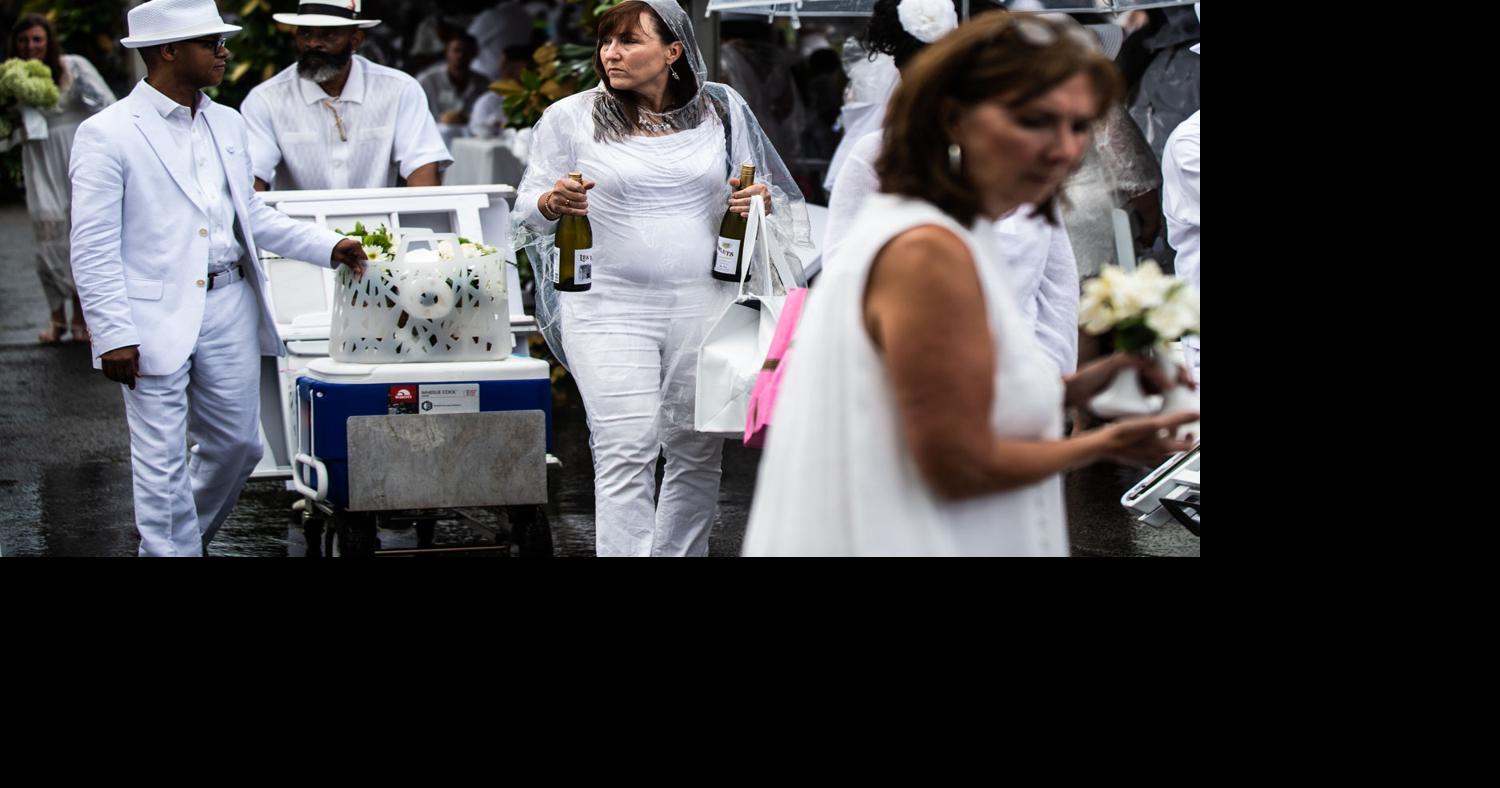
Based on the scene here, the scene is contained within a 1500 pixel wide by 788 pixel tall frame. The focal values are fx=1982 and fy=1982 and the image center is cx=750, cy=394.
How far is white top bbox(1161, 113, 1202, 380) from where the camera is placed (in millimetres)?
5387

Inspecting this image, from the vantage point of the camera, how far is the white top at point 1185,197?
17.7ft

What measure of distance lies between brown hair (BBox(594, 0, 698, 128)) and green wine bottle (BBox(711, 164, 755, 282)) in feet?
0.84

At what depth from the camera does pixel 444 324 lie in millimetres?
5371

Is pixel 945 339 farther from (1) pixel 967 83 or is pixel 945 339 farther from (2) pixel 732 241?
(2) pixel 732 241

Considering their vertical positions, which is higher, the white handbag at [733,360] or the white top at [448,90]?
the white top at [448,90]

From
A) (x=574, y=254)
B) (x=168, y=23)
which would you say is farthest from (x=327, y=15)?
(x=574, y=254)

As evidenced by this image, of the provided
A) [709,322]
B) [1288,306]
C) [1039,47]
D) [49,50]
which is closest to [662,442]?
[709,322]

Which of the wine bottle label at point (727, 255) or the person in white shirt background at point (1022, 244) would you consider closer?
the person in white shirt background at point (1022, 244)

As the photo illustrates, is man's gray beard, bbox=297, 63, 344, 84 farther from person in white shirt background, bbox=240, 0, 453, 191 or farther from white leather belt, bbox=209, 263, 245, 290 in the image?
white leather belt, bbox=209, 263, 245, 290

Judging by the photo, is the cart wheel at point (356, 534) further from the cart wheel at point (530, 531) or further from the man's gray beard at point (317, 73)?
the man's gray beard at point (317, 73)

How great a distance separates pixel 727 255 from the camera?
5270mm

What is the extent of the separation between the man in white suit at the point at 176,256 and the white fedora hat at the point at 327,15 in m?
1.47

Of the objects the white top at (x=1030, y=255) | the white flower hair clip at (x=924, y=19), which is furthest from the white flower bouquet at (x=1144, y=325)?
the white flower hair clip at (x=924, y=19)

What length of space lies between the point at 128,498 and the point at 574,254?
2.83 m
